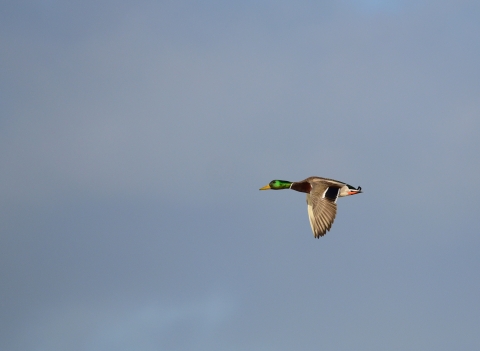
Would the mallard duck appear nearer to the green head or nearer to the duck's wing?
the duck's wing

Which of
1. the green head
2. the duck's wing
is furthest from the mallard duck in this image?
the green head

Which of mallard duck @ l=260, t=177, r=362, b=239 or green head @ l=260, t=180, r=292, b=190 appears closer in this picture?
mallard duck @ l=260, t=177, r=362, b=239

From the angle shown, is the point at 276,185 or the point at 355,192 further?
the point at 276,185

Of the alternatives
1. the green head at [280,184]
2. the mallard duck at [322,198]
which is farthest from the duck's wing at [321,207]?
the green head at [280,184]

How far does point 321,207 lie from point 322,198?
2.07ft

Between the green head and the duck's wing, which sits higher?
the green head

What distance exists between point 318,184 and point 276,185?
3.77 metres

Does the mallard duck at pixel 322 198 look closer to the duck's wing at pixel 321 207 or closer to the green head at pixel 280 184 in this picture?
the duck's wing at pixel 321 207

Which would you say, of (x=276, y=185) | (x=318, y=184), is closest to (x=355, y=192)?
(x=318, y=184)

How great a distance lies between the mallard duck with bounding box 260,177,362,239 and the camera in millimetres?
42441

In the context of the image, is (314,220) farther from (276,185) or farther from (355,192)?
(276,185)

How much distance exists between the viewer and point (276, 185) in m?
48.5

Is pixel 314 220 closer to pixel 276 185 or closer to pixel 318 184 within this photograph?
pixel 318 184

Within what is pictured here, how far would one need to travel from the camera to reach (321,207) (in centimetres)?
4316
